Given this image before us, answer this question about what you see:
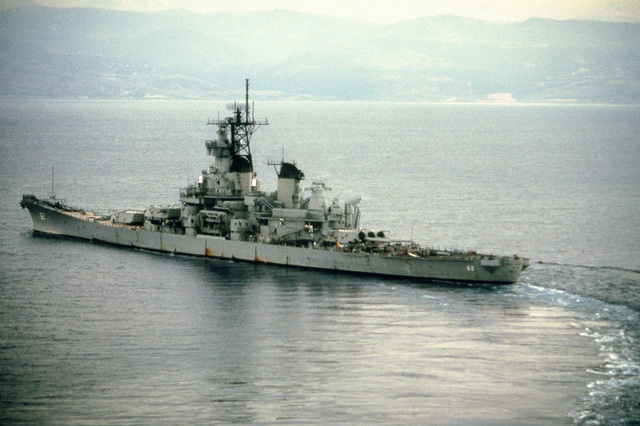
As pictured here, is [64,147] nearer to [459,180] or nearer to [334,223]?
[459,180]

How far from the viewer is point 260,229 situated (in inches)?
2511

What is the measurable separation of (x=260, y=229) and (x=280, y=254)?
3984mm

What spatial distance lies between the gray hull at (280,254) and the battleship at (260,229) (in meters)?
0.06

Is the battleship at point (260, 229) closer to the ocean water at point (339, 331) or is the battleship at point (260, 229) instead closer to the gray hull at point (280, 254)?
the gray hull at point (280, 254)

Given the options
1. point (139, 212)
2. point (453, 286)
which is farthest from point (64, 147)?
point (453, 286)

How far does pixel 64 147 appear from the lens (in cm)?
15100

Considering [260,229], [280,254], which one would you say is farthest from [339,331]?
[260,229]

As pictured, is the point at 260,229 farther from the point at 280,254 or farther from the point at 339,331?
the point at 339,331

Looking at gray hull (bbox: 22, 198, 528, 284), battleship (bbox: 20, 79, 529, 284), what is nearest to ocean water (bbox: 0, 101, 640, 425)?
gray hull (bbox: 22, 198, 528, 284)

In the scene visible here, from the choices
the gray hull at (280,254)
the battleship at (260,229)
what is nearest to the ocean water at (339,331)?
the gray hull at (280,254)

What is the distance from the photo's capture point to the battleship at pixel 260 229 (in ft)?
184

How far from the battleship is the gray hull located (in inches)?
2.5

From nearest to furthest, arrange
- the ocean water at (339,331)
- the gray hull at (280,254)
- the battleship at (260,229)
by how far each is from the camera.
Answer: the ocean water at (339,331)
the gray hull at (280,254)
the battleship at (260,229)

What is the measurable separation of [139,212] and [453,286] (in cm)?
2797
